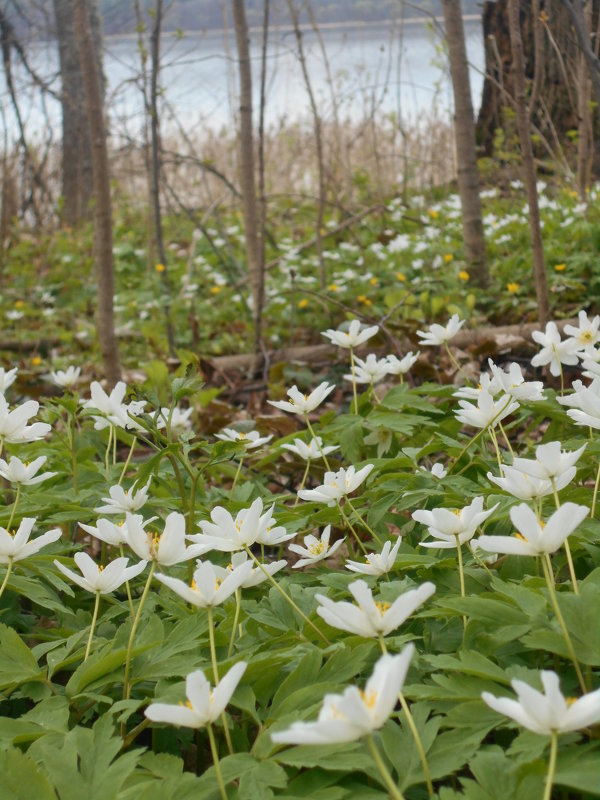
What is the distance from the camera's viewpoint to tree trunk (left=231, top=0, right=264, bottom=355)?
4.04 metres

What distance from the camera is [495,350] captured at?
335 cm

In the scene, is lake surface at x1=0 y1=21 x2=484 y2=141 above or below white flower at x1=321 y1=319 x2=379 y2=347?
above

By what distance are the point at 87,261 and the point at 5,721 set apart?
751 cm

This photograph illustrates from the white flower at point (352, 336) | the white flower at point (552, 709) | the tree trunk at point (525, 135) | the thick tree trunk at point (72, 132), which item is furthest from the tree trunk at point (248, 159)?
the thick tree trunk at point (72, 132)

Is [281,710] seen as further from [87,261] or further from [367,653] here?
[87,261]

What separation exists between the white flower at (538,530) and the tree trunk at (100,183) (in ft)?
8.59

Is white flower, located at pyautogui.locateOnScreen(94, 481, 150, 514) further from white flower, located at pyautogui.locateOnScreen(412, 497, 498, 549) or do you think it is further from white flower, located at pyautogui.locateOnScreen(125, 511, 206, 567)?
white flower, located at pyautogui.locateOnScreen(412, 497, 498, 549)

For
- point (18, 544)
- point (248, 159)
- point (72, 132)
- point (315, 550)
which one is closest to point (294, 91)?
point (72, 132)

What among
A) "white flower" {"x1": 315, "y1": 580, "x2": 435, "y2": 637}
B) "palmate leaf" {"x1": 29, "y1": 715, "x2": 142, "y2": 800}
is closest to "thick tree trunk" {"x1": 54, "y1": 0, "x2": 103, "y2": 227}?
"palmate leaf" {"x1": 29, "y1": 715, "x2": 142, "y2": 800}

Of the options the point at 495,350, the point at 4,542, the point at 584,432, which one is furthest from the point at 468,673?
the point at 495,350

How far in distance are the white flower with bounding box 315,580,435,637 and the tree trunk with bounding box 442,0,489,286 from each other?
3.83 m

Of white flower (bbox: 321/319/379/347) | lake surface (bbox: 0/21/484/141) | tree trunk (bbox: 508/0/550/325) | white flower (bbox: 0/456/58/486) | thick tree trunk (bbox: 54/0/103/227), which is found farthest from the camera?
thick tree trunk (bbox: 54/0/103/227)

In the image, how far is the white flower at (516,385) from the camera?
1.49 metres

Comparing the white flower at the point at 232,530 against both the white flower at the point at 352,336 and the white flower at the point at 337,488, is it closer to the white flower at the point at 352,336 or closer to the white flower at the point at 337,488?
the white flower at the point at 337,488
